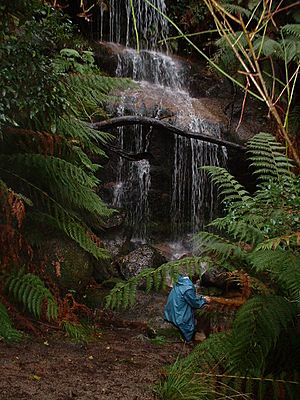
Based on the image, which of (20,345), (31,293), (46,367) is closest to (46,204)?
(31,293)

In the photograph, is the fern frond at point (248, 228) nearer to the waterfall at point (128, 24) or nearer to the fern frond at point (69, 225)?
the fern frond at point (69, 225)

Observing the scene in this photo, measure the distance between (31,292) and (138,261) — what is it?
13.0 feet

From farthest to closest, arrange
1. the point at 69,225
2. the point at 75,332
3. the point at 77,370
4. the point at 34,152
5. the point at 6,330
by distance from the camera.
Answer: the point at 34,152 < the point at 69,225 < the point at 75,332 < the point at 6,330 < the point at 77,370

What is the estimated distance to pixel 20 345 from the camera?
11.9 feet

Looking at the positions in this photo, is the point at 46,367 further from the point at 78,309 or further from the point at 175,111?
the point at 175,111

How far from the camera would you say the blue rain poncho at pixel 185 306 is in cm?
516

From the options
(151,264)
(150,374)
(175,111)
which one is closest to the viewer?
(150,374)

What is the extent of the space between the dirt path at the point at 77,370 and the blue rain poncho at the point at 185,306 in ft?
2.67

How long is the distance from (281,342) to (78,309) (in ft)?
10.1

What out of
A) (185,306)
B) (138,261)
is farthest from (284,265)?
(138,261)

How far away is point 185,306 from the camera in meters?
5.22

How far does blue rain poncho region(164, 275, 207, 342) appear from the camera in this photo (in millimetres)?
5164

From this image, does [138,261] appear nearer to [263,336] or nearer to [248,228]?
[248,228]

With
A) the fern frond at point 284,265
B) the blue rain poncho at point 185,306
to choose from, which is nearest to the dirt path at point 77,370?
the blue rain poncho at point 185,306
